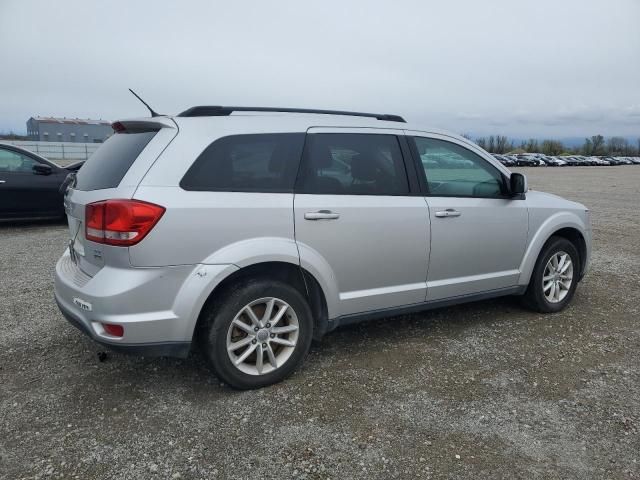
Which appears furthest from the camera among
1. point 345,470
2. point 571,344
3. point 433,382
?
point 571,344

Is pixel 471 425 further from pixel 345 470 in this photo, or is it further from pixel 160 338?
pixel 160 338

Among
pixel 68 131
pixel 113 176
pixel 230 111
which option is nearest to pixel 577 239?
pixel 230 111

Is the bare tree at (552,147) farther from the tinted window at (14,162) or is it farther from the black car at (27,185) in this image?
the tinted window at (14,162)

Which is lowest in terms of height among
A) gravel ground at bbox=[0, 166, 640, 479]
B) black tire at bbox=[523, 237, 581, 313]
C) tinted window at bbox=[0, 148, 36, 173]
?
gravel ground at bbox=[0, 166, 640, 479]

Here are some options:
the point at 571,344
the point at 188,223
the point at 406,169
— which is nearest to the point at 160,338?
the point at 188,223

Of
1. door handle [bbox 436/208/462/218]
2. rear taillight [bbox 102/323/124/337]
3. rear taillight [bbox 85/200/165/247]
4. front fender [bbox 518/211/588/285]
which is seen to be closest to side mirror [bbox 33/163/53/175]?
rear taillight [bbox 85/200/165/247]

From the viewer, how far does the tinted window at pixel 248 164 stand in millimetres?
3145

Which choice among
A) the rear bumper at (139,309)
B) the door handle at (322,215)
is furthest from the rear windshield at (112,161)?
the door handle at (322,215)

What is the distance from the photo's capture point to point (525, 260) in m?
4.68

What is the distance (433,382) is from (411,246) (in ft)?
3.22

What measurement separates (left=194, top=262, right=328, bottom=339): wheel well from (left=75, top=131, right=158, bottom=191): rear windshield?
0.88 m

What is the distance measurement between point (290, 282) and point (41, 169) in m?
7.65

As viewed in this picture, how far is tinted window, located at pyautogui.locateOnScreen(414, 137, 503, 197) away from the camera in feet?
13.5

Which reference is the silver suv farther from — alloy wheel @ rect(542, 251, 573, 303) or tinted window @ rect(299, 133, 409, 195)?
alloy wheel @ rect(542, 251, 573, 303)
